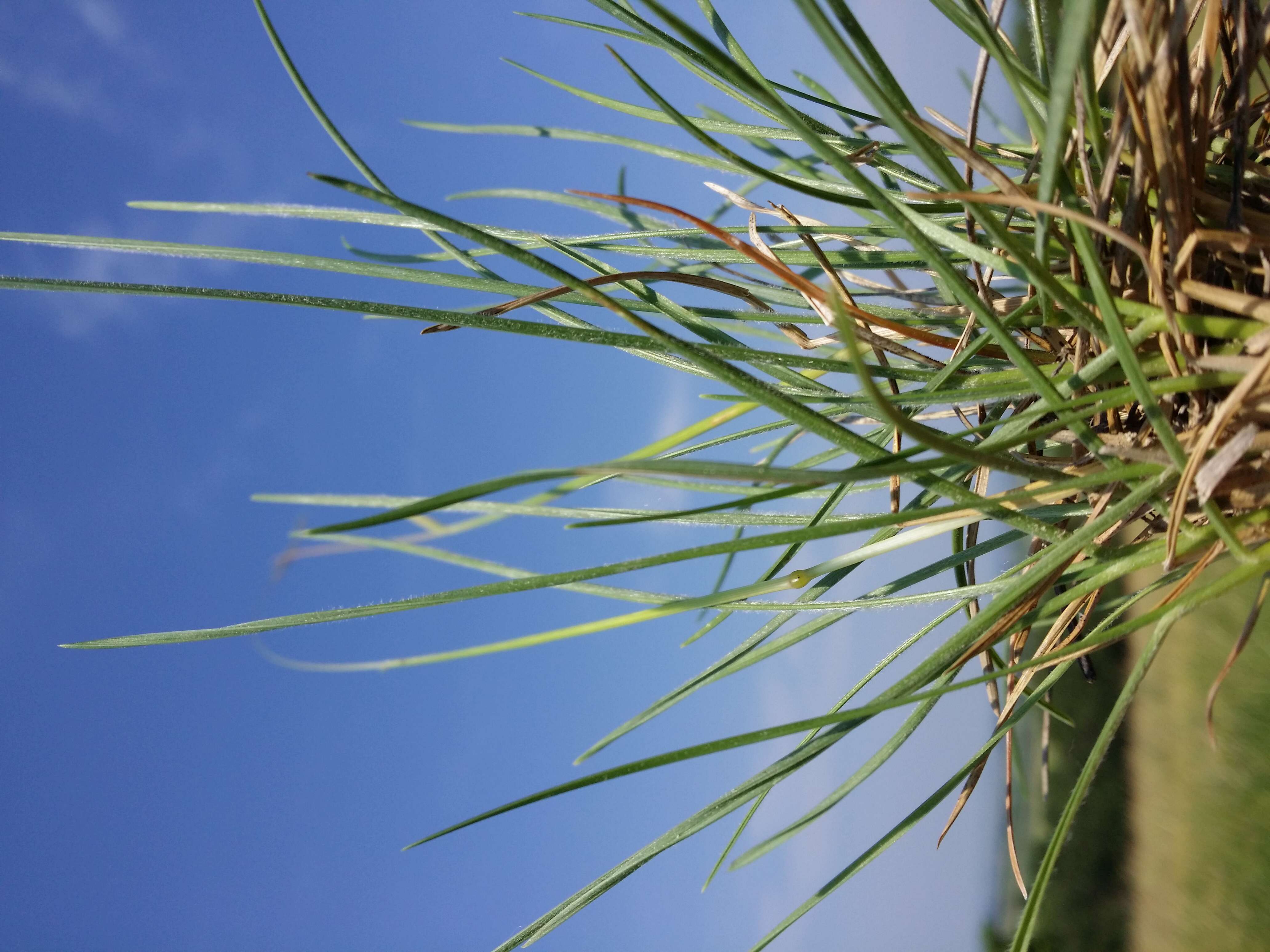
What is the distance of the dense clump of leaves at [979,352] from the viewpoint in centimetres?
8

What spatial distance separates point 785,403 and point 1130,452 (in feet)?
0.15

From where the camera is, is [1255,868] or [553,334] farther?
[1255,868]

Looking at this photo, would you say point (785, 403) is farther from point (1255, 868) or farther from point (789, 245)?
point (1255, 868)

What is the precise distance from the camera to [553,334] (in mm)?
94

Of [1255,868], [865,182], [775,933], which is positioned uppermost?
[865,182]

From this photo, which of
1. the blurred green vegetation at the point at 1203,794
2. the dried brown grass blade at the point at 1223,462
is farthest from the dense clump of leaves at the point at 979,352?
the blurred green vegetation at the point at 1203,794

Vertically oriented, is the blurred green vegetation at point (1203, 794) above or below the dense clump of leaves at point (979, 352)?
below

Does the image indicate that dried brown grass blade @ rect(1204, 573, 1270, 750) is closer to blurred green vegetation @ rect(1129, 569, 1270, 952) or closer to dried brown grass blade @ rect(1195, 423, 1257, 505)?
dried brown grass blade @ rect(1195, 423, 1257, 505)

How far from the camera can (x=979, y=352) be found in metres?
0.14

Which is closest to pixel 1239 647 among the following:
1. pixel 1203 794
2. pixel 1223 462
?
pixel 1223 462

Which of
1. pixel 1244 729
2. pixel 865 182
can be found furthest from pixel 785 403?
pixel 1244 729

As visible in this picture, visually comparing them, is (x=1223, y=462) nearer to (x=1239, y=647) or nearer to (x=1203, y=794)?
(x=1239, y=647)

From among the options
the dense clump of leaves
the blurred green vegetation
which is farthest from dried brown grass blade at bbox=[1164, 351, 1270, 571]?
the blurred green vegetation

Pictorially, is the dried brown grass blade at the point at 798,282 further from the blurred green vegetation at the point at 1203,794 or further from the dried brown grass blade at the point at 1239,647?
the blurred green vegetation at the point at 1203,794
